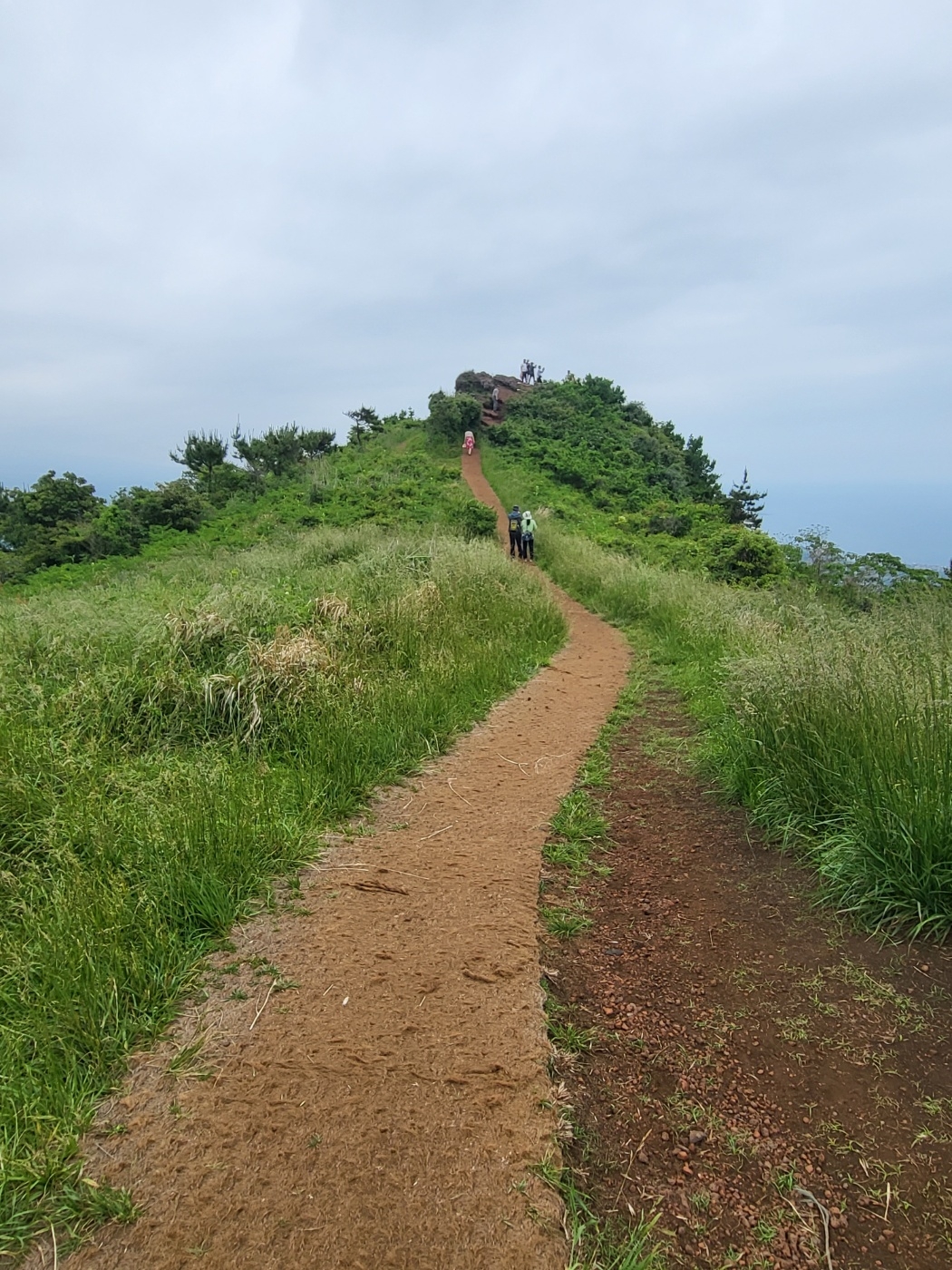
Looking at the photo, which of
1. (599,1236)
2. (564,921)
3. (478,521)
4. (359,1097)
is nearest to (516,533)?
(478,521)

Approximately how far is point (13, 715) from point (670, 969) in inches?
185

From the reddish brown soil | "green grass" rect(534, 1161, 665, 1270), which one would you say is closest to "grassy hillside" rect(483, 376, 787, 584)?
the reddish brown soil

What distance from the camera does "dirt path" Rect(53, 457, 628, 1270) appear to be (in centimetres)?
172

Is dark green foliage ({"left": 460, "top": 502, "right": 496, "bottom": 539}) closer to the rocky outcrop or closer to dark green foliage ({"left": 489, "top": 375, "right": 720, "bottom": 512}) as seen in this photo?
dark green foliage ({"left": 489, "top": 375, "right": 720, "bottom": 512})

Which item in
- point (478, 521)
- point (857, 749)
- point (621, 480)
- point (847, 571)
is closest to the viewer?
point (857, 749)

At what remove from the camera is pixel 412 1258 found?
1.67 metres

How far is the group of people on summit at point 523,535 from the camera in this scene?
54.8 feet

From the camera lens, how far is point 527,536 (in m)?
16.8

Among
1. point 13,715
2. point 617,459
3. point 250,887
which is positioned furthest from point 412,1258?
point 617,459

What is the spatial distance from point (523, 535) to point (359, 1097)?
50.3ft

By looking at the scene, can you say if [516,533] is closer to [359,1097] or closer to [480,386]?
[359,1097]

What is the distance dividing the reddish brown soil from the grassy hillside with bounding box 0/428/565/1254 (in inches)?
61.0

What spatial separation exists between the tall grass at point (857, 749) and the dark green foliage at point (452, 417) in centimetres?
3019

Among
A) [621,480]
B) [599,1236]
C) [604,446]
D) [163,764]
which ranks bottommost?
[599,1236]
